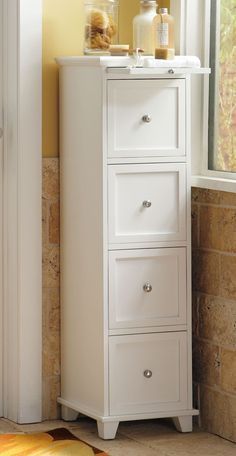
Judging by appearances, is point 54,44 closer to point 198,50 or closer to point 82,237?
point 198,50

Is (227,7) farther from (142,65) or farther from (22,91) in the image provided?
(22,91)

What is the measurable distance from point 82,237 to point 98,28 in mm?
675

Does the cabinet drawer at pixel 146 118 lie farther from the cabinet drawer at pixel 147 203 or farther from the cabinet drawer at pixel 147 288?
the cabinet drawer at pixel 147 288

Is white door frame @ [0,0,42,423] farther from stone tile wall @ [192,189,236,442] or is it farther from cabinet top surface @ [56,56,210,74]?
stone tile wall @ [192,189,236,442]

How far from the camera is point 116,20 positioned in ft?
11.0

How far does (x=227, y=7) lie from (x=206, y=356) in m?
1.16

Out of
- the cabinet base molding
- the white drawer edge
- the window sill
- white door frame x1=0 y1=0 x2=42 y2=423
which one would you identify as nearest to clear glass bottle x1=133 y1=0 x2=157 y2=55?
white door frame x1=0 y1=0 x2=42 y2=423

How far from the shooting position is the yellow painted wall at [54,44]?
3414 millimetres

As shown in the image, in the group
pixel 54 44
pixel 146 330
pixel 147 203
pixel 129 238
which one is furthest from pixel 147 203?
pixel 54 44

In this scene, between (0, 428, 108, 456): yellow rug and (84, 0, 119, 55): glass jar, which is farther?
(84, 0, 119, 55): glass jar

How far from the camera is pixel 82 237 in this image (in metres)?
3.36

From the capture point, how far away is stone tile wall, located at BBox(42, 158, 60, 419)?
3469 millimetres

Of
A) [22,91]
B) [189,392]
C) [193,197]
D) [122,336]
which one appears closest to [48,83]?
[22,91]

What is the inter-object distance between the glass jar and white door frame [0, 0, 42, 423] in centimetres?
17
